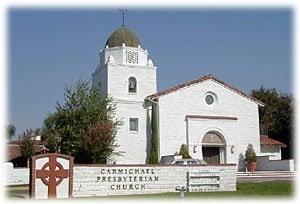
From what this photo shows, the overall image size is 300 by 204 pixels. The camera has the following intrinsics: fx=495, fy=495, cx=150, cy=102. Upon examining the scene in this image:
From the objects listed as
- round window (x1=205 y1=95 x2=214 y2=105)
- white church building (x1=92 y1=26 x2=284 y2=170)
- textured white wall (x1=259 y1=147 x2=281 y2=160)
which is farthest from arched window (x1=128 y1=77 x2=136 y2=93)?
textured white wall (x1=259 y1=147 x2=281 y2=160)

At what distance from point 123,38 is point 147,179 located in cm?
1787

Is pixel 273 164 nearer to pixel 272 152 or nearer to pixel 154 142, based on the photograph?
pixel 272 152

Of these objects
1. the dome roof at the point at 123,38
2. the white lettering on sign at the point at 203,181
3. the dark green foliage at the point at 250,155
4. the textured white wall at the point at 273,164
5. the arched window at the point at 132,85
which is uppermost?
the dome roof at the point at 123,38

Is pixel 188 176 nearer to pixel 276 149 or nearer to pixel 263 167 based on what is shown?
pixel 263 167

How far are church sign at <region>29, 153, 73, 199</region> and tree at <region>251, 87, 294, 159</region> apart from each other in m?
28.7

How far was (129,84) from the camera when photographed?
117 ft

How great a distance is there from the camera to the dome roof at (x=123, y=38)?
1455 inches

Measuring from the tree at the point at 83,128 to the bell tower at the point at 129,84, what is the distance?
2.26 meters

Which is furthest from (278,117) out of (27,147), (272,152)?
(27,147)

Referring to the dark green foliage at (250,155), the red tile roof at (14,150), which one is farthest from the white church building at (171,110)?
the red tile roof at (14,150)

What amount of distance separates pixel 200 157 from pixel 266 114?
1839 centimetres

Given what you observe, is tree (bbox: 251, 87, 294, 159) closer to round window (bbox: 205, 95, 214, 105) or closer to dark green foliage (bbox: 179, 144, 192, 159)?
round window (bbox: 205, 95, 214, 105)

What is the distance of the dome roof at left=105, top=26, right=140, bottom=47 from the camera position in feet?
121

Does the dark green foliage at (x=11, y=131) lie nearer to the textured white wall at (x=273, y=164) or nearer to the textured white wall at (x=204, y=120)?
the textured white wall at (x=204, y=120)
